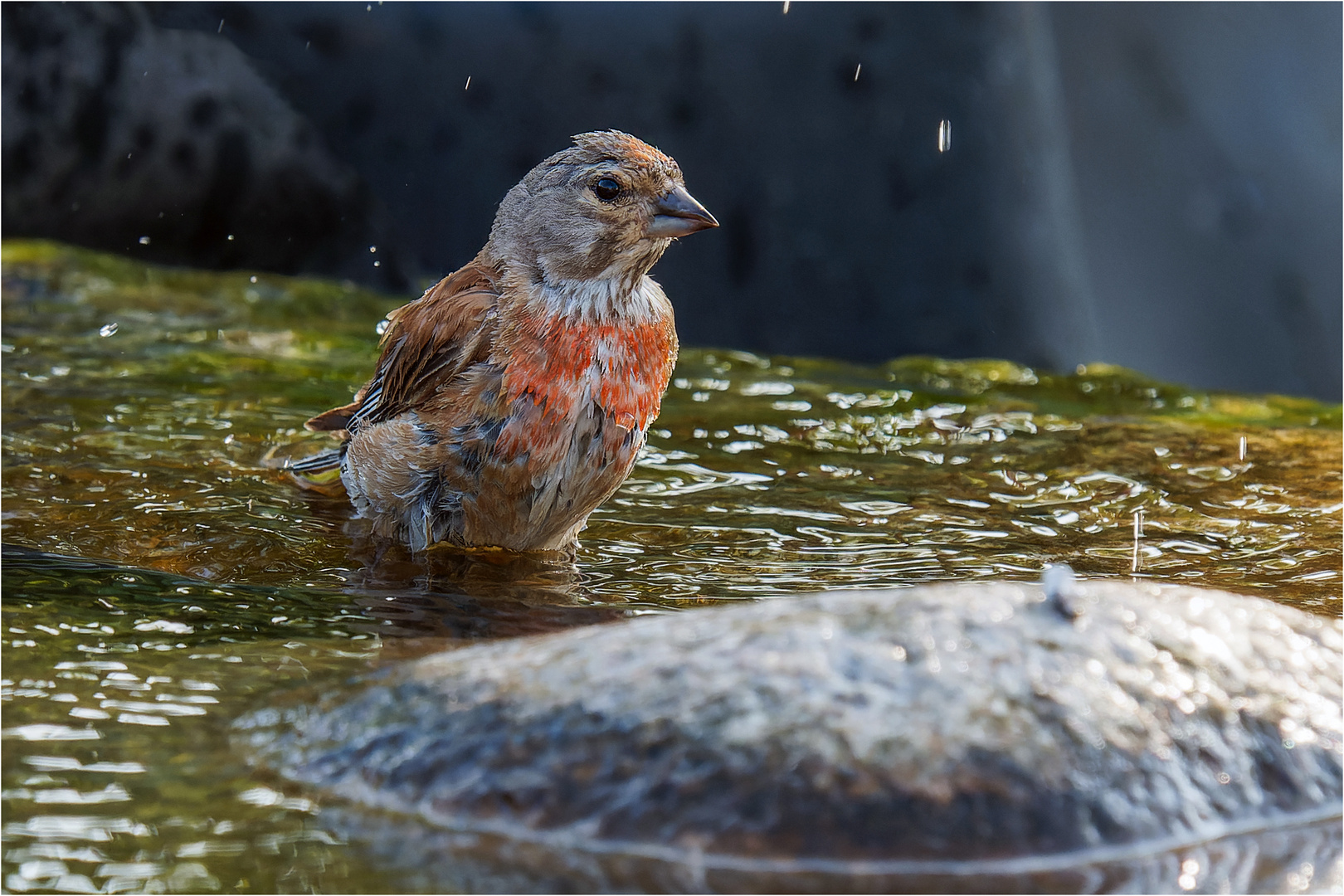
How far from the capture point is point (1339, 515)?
450cm

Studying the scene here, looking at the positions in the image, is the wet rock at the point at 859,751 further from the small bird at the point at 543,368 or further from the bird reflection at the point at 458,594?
the small bird at the point at 543,368

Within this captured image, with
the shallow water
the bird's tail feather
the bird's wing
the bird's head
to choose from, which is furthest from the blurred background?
the bird's head

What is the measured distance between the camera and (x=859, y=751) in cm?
229

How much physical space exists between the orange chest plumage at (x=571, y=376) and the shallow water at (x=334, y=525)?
415 mm

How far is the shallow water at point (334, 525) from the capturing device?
2.35m

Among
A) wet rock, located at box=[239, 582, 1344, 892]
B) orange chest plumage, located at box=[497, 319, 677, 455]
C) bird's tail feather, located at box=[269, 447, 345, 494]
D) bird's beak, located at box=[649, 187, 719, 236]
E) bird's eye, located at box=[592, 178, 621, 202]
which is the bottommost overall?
wet rock, located at box=[239, 582, 1344, 892]

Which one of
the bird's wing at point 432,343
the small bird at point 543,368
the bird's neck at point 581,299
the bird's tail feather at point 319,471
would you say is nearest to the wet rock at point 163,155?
the bird's tail feather at point 319,471

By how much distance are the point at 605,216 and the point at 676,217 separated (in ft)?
0.66

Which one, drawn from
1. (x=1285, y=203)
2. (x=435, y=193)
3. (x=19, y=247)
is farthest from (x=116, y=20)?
(x=1285, y=203)

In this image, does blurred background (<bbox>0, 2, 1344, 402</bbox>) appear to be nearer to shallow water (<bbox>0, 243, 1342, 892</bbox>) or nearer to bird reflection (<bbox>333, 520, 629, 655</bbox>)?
shallow water (<bbox>0, 243, 1342, 892</bbox>)

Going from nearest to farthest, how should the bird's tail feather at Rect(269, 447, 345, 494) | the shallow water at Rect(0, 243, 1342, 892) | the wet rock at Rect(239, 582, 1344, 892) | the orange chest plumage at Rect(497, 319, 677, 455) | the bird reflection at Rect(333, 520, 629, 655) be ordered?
the wet rock at Rect(239, 582, 1344, 892) < the shallow water at Rect(0, 243, 1342, 892) < the bird reflection at Rect(333, 520, 629, 655) < the orange chest plumage at Rect(497, 319, 677, 455) < the bird's tail feather at Rect(269, 447, 345, 494)

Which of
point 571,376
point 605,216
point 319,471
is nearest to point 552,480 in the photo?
point 571,376

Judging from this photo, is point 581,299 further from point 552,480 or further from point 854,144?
point 854,144

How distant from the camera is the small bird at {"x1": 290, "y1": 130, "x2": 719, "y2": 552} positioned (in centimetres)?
390
